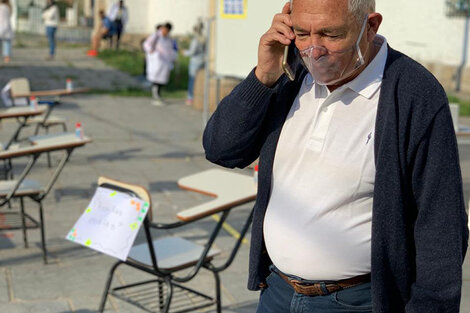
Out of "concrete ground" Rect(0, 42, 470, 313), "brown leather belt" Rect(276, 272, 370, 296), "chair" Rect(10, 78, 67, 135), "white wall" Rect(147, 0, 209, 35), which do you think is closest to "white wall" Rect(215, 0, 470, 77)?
"concrete ground" Rect(0, 42, 470, 313)

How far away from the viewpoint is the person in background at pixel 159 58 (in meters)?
14.2

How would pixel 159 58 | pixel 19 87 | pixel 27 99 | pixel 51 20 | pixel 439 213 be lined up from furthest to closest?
pixel 51 20 < pixel 159 58 < pixel 27 99 < pixel 19 87 < pixel 439 213

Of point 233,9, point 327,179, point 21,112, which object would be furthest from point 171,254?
point 233,9

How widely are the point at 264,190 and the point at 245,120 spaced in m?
0.22

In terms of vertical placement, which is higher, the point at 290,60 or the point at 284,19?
the point at 284,19

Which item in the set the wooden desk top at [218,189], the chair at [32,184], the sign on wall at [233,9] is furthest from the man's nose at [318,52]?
the sign on wall at [233,9]

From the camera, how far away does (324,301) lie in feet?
7.63

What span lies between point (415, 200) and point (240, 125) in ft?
1.69

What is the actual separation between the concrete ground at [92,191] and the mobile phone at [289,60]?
7.02 ft

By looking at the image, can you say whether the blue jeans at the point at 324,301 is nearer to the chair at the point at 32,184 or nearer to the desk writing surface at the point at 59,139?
the chair at the point at 32,184

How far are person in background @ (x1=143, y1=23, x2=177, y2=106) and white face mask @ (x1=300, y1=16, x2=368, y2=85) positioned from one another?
478 inches

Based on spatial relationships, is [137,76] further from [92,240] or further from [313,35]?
[313,35]

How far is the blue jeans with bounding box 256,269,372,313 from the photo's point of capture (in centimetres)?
230

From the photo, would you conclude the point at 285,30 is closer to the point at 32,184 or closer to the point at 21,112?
the point at 32,184
